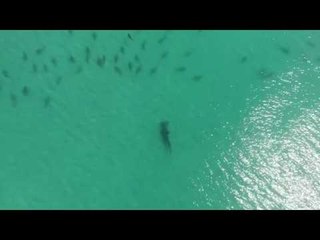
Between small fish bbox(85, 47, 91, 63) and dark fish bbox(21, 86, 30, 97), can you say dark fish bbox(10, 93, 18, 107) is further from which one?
small fish bbox(85, 47, 91, 63)

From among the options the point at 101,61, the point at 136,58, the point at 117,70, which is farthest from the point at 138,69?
the point at 101,61

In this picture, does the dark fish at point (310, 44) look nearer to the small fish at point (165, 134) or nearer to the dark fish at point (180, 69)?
the dark fish at point (180, 69)

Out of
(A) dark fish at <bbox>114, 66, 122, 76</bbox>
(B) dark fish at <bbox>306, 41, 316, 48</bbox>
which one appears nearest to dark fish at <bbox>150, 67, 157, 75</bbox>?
(A) dark fish at <bbox>114, 66, 122, 76</bbox>

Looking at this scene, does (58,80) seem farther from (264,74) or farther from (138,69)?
(264,74)

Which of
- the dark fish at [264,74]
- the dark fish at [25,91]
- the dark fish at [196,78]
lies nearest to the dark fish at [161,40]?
the dark fish at [196,78]

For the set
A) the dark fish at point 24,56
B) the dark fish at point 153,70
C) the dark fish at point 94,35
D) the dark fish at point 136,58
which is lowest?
the dark fish at point 153,70
